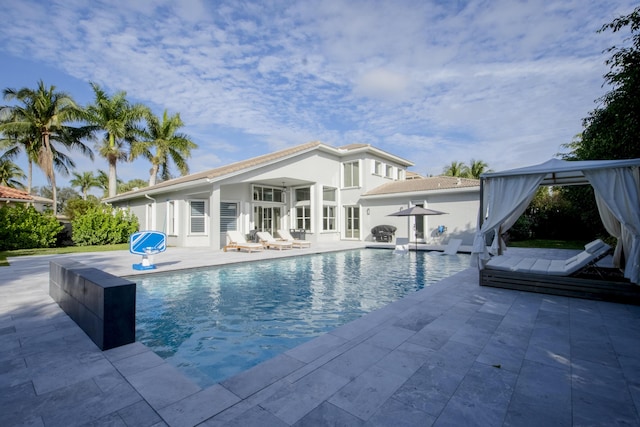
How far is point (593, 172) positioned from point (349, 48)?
30.6 ft

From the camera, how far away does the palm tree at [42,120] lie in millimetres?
22906

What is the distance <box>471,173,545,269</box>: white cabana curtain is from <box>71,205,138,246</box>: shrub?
20012mm

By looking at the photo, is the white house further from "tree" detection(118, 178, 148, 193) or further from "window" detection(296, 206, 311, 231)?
"tree" detection(118, 178, 148, 193)

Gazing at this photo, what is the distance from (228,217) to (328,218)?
6.78 meters

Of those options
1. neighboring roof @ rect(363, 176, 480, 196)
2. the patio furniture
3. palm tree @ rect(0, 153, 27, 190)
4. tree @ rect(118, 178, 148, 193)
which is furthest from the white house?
palm tree @ rect(0, 153, 27, 190)

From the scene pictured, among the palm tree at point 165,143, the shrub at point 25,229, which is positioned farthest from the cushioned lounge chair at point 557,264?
the palm tree at point 165,143

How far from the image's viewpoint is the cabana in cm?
578

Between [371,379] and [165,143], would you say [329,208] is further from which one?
[371,379]

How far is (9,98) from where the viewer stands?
22.8 m

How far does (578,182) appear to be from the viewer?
8.40 meters

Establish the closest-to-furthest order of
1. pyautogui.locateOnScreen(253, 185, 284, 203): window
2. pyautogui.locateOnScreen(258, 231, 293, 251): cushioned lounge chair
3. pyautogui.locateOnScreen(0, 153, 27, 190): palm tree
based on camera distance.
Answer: pyautogui.locateOnScreen(258, 231, 293, 251): cushioned lounge chair → pyautogui.locateOnScreen(253, 185, 284, 203): window → pyautogui.locateOnScreen(0, 153, 27, 190): palm tree

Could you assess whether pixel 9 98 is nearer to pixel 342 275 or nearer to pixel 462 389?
pixel 342 275

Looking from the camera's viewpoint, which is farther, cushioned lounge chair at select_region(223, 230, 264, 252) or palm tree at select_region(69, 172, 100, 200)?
palm tree at select_region(69, 172, 100, 200)

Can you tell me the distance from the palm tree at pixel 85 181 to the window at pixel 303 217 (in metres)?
45.0
